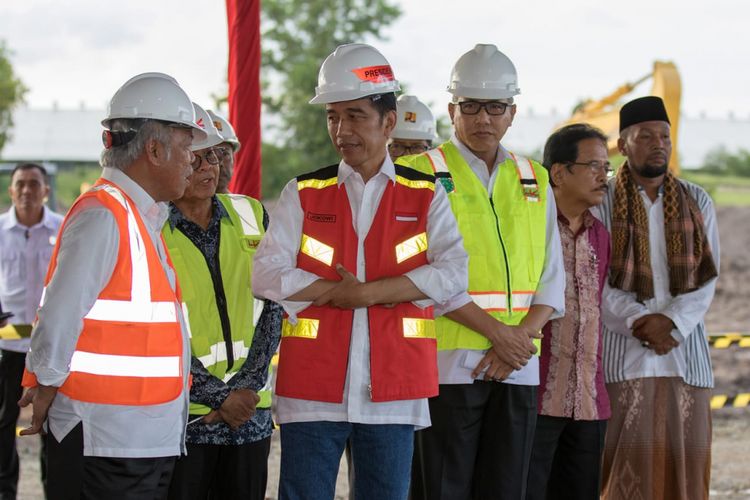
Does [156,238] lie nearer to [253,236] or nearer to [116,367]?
[116,367]

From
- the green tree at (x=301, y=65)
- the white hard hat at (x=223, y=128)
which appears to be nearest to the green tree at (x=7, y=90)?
the green tree at (x=301, y=65)

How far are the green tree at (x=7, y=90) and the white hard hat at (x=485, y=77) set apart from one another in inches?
1008

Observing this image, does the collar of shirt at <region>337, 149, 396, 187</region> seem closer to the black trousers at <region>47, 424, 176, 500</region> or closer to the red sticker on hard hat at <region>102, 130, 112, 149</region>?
the red sticker on hard hat at <region>102, 130, 112, 149</region>

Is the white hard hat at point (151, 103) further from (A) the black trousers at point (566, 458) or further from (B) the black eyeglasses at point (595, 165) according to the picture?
(A) the black trousers at point (566, 458)

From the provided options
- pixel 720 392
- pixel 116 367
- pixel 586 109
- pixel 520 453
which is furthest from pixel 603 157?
pixel 586 109

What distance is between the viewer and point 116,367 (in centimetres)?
288

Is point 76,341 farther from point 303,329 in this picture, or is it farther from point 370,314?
point 370,314

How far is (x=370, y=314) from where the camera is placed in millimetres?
3424

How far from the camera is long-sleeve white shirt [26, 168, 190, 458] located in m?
2.78

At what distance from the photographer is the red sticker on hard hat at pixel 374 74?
11.5 feet

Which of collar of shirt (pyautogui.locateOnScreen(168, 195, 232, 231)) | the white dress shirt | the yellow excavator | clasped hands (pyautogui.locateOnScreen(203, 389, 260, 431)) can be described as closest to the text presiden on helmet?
clasped hands (pyautogui.locateOnScreen(203, 389, 260, 431))

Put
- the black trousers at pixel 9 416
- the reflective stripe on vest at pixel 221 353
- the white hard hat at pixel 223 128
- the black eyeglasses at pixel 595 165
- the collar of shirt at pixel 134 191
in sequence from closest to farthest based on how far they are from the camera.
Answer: the collar of shirt at pixel 134 191 < the reflective stripe on vest at pixel 221 353 < the white hard hat at pixel 223 128 < the black eyeglasses at pixel 595 165 < the black trousers at pixel 9 416

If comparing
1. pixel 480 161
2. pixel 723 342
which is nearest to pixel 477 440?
pixel 480 161

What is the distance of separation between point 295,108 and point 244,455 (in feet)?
76.4
